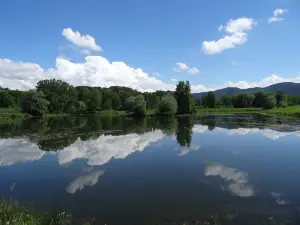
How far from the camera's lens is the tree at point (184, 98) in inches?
4392

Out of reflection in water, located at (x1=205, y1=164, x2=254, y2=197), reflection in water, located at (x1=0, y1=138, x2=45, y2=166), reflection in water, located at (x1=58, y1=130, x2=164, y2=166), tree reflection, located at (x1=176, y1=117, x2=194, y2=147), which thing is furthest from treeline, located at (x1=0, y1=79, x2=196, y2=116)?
reflection in water, located at (x1=205, y1=164, x2=254, y2=197)

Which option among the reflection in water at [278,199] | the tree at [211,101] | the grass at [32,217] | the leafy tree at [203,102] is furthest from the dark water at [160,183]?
the leafy tree at [203,102]

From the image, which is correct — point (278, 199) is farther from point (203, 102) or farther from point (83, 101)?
point (203, 102)

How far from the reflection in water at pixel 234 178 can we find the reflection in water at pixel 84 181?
7738 millimetres

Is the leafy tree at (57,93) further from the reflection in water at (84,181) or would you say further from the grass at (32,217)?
the grass at (32,217)

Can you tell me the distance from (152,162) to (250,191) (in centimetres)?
910

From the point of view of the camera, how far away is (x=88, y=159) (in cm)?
2353

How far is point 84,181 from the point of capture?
55.0 ft

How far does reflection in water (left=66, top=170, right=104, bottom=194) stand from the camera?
15281 millimetres

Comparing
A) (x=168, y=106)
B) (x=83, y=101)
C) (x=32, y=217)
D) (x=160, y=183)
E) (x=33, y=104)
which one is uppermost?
(x=83, y=101)

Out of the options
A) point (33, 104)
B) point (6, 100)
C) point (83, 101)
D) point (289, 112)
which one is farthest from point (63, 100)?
point (289, 112)

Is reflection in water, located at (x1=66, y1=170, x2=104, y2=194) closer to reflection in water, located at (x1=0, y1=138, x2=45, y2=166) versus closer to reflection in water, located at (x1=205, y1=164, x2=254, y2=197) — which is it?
reflection in water, located at (x1=205, y1=164, x2=254, y2=197)

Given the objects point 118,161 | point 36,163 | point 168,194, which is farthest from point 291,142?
point 36,163

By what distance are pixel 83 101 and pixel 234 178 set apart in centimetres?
12889
